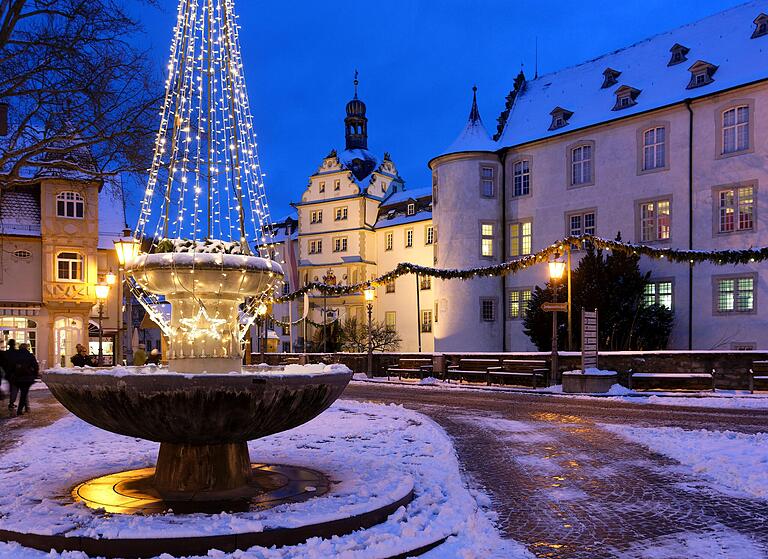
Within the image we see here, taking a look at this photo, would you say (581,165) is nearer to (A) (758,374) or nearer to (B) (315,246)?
(A) (758,374)

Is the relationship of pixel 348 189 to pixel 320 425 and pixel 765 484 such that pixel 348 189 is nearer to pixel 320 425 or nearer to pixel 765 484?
pixel 320 425

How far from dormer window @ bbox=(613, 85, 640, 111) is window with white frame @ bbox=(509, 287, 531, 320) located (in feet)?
35.6

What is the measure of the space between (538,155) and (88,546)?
121 feet

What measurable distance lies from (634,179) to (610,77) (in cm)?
753

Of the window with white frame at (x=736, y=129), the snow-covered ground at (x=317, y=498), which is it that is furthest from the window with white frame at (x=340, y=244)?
the snow-covered ground at (x=317, y=498)

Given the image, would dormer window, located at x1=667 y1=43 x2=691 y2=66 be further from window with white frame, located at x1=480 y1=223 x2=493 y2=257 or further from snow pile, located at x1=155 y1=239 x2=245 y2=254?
snow pile, located at x1=155 y1=239 x2=245 y2=254

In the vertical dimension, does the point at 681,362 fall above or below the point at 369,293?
below

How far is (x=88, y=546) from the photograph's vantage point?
5.21 meters

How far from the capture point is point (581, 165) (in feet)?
123

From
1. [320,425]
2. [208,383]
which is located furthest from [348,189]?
[208,383]

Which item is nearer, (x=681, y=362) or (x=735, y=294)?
(x=681, y=362)

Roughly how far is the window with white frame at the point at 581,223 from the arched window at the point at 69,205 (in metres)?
27.0

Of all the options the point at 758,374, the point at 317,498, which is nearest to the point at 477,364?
the point at 758,374

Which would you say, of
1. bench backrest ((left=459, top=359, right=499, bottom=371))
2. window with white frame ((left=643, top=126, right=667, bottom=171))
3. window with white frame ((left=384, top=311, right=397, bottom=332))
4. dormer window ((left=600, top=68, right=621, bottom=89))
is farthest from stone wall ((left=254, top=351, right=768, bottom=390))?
window with white frame ((left=384, top=311, right=397, bottom=332))
